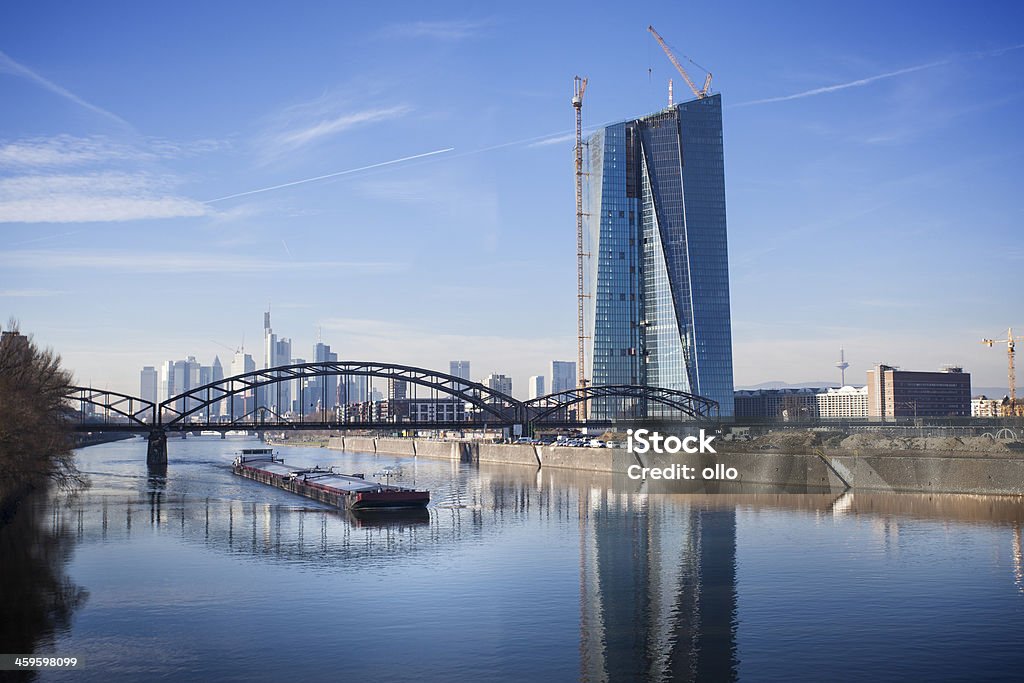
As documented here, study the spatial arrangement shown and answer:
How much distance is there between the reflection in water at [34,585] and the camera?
32.5 metres

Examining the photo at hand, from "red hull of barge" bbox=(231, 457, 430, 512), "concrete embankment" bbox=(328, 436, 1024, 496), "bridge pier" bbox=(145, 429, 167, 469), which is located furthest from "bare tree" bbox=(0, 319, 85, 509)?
"concrete embankment" bbox=(328, 436, 1024, 496)

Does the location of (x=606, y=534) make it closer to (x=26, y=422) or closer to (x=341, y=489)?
(x=341, y=489)

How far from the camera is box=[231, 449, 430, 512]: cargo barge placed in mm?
69125

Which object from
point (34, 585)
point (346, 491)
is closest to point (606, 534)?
point (346, 491)

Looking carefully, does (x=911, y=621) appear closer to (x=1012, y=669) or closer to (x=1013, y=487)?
(x=1012, y=669)

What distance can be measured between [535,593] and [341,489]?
3948cm

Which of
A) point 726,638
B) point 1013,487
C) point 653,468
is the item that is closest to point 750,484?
point 653,468

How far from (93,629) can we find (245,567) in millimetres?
12684

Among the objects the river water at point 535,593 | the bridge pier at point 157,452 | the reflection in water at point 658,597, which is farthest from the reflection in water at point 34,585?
the bridge pier at point 157,452

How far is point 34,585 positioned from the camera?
134 ft

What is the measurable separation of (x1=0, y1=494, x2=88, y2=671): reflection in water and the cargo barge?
65.5 feet

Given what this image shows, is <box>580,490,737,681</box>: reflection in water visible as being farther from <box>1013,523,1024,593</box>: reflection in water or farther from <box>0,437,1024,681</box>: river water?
<box>1013,523,1024,593</box>: reflection in water

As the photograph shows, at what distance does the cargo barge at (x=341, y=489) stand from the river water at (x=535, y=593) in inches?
107

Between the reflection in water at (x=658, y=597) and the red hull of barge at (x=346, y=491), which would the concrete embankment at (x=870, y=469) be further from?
the red hull of barge at (x=346, y=491)
